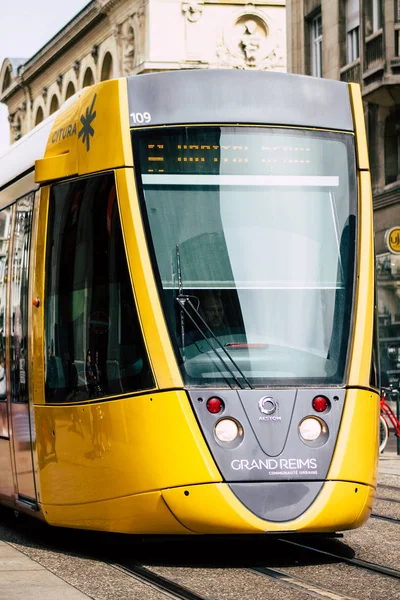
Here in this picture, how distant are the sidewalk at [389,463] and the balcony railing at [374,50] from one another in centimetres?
1174

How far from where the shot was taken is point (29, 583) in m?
8.32

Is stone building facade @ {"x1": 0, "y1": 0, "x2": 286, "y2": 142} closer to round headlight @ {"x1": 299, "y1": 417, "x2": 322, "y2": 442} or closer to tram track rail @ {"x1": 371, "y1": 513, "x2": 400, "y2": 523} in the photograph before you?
tram track rail @ {"x1": 371, "y1": 513, "x2": 400, "y2": 523}

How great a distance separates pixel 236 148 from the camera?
9578 mm

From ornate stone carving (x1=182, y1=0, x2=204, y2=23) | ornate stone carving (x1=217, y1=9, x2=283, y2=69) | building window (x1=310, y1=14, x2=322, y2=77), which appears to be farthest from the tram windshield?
ornate stone carving (x1=182, y1=0, x2=204, y2=23)

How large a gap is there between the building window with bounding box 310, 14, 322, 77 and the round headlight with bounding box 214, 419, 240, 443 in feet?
91.9

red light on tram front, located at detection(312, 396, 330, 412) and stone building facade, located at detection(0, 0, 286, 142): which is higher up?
stone building facade, located at detection(0, 0, 286, 142)

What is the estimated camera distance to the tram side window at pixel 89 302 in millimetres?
9219

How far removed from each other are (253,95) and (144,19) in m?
56.4

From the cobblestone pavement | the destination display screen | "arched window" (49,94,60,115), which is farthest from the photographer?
"arched window" (49,94,60,115)

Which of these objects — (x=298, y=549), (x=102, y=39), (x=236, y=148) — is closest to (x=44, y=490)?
(x=298, y=549)

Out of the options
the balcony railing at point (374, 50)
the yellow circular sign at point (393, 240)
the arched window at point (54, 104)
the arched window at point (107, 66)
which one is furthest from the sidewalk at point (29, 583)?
the arched window at point (54, 104)

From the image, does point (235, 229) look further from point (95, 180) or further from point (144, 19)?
point (144, 19)

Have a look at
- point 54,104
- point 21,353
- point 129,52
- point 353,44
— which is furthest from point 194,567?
point 54,104

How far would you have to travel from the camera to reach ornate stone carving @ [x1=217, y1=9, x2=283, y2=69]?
65375 millimetres
